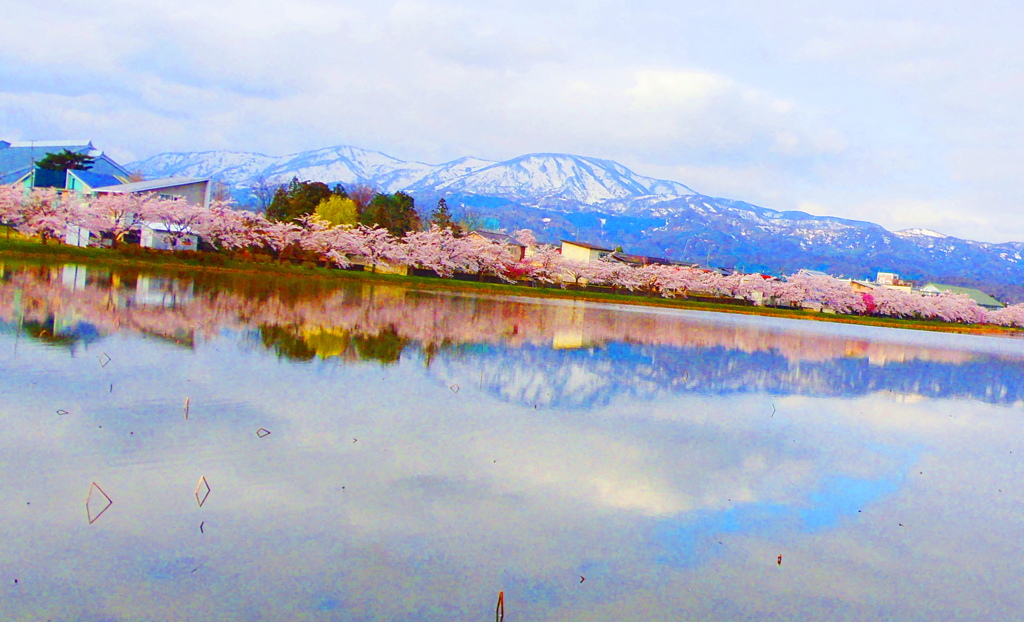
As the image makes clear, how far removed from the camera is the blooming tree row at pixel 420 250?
39.6 m

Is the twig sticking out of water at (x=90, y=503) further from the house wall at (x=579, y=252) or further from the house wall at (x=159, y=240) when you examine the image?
the house wall at (x=579, y=252)

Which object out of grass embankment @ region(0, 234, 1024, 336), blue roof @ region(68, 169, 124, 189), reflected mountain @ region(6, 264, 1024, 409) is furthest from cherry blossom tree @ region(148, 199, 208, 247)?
reflected mountain @ region(6, 264, 1024, 409)

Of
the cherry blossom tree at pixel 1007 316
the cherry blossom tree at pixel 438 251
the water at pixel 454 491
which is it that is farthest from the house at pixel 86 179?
the cherry blossom tree at pixel 1007 316

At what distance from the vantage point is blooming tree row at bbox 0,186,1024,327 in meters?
39.6

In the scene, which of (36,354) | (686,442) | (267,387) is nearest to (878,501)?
(686,442)

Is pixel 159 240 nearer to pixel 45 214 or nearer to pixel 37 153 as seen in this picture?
pixel 45 214

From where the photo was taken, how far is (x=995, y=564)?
5.56 meters

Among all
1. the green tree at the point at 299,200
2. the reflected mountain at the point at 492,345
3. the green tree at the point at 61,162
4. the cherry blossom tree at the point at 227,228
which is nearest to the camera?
the reflected mountain at the point at 492,345

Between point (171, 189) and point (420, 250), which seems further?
point (420, 250)

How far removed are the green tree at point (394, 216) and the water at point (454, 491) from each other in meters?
52.6

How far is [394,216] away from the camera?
238 feet

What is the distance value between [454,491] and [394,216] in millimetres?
68229

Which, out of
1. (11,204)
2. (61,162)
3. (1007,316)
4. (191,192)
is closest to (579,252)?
(191,192)

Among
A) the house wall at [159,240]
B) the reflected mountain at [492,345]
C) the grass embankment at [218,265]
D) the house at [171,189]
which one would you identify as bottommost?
the reflected mountain at [492,345]
